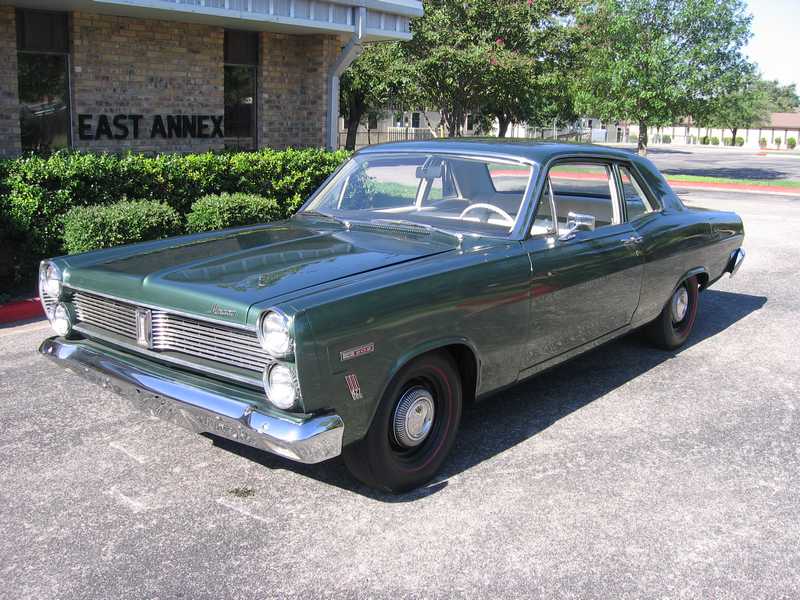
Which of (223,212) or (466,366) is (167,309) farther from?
(223,212)

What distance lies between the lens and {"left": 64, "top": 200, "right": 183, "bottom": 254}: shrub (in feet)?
26.2

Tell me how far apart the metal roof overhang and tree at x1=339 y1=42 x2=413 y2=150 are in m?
7.42

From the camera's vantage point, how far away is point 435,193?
5.20 meters

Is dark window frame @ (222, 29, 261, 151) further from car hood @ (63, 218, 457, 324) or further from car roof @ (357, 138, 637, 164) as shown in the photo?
car hood @ (63, 218, 457, 324)

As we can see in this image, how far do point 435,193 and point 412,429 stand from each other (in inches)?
69.0

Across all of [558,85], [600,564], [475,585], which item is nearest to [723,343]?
[600,564]

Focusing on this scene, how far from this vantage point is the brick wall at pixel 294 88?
13938 millimetres

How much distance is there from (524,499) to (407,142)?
101 inches

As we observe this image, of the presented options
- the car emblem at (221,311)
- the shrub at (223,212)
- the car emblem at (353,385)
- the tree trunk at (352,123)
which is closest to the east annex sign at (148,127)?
the shrub at (223,212)

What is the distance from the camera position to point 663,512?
155 inches

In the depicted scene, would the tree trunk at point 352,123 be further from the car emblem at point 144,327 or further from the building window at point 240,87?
the car emblem at point 144,327

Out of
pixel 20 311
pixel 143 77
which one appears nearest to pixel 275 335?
pixel 20 311

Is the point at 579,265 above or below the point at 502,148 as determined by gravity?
below

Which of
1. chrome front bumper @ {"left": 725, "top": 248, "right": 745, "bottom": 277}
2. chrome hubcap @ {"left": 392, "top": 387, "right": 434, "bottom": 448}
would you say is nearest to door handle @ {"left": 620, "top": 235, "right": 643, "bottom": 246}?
chrome front bumper @ {"left": 725, "top": 248, "right": 745, "bottom": 277}
